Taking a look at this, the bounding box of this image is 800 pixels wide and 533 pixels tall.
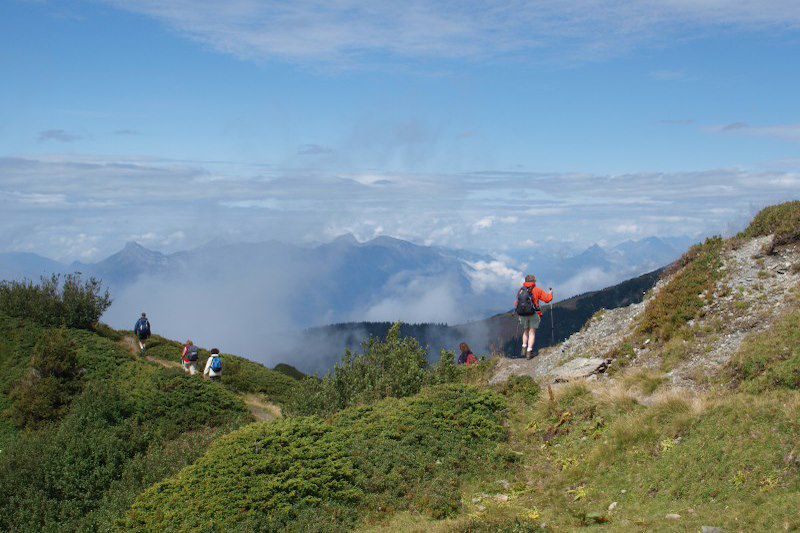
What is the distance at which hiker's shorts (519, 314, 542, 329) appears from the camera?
22281 mm

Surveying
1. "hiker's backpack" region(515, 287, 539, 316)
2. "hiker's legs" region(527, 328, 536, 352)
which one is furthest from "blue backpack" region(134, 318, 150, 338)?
"hiker's backpack" region(515, 287, 539, 316)

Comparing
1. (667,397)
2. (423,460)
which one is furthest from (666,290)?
(423,460)

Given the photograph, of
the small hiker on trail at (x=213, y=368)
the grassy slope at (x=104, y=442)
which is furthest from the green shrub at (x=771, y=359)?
the small hiker on trail at (x=213, y=368)

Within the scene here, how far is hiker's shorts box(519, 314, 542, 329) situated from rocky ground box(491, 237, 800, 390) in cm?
126

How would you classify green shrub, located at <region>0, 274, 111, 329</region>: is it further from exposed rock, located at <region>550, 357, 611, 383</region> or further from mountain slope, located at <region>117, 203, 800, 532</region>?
exposed rock, located at <region>550, 357, 611, 383</region>

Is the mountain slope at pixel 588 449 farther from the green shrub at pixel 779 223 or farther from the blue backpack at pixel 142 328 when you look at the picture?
the blue backpack at pixel 142 328

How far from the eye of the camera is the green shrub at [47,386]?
1000 inches

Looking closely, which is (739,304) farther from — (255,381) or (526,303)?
(255,381)

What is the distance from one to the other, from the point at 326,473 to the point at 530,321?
1081 cm

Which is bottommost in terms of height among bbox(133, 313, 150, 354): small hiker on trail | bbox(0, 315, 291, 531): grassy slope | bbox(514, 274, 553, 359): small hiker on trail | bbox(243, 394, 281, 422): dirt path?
bbox(243, 394, 281, 422): dirt path

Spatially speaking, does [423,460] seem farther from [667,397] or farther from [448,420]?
[667,397]

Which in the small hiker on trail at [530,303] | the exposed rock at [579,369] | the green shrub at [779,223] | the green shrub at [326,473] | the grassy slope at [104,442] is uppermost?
the green shrub at [779,223]

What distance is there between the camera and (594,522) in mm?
10875

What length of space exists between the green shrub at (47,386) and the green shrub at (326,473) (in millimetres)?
13684
